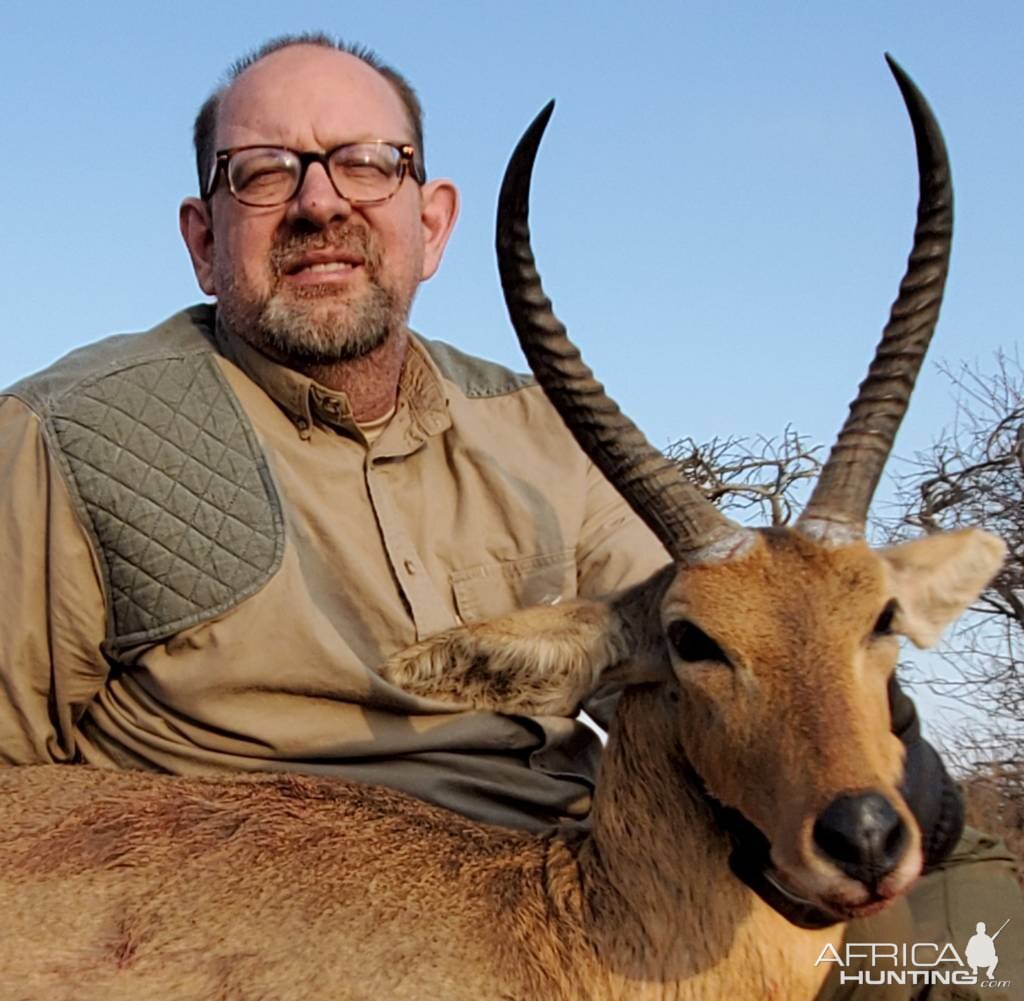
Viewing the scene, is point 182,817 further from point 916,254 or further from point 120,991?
point 916,254

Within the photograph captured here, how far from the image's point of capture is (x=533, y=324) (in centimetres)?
527

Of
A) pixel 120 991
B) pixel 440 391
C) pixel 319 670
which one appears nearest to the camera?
pixel 120 991

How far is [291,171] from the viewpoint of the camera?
258 inches

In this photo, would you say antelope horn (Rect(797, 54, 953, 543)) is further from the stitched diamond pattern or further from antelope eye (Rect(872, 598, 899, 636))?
the stitched diamond pattern

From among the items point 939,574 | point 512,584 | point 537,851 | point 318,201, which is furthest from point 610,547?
point 318,201

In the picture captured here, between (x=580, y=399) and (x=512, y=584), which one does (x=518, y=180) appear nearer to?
(x=580, y=399)

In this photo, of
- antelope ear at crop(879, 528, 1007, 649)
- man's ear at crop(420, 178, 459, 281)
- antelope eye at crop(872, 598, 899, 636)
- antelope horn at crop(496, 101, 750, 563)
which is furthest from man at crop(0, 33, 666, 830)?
A: antelope eye at crop(872, 598, 899, 636)

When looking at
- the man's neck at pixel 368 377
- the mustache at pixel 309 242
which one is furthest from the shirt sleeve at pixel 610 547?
the mustache at pixel 309 242

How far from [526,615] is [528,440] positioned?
1.80 meters

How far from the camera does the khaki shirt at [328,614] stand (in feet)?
19.0

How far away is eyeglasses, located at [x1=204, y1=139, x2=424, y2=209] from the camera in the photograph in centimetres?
655

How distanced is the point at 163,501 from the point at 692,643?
2.07 m

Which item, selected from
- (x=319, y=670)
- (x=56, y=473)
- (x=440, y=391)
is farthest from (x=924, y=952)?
(x=56, y=473)

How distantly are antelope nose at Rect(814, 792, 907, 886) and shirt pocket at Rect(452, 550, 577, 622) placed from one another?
2.23 meters
